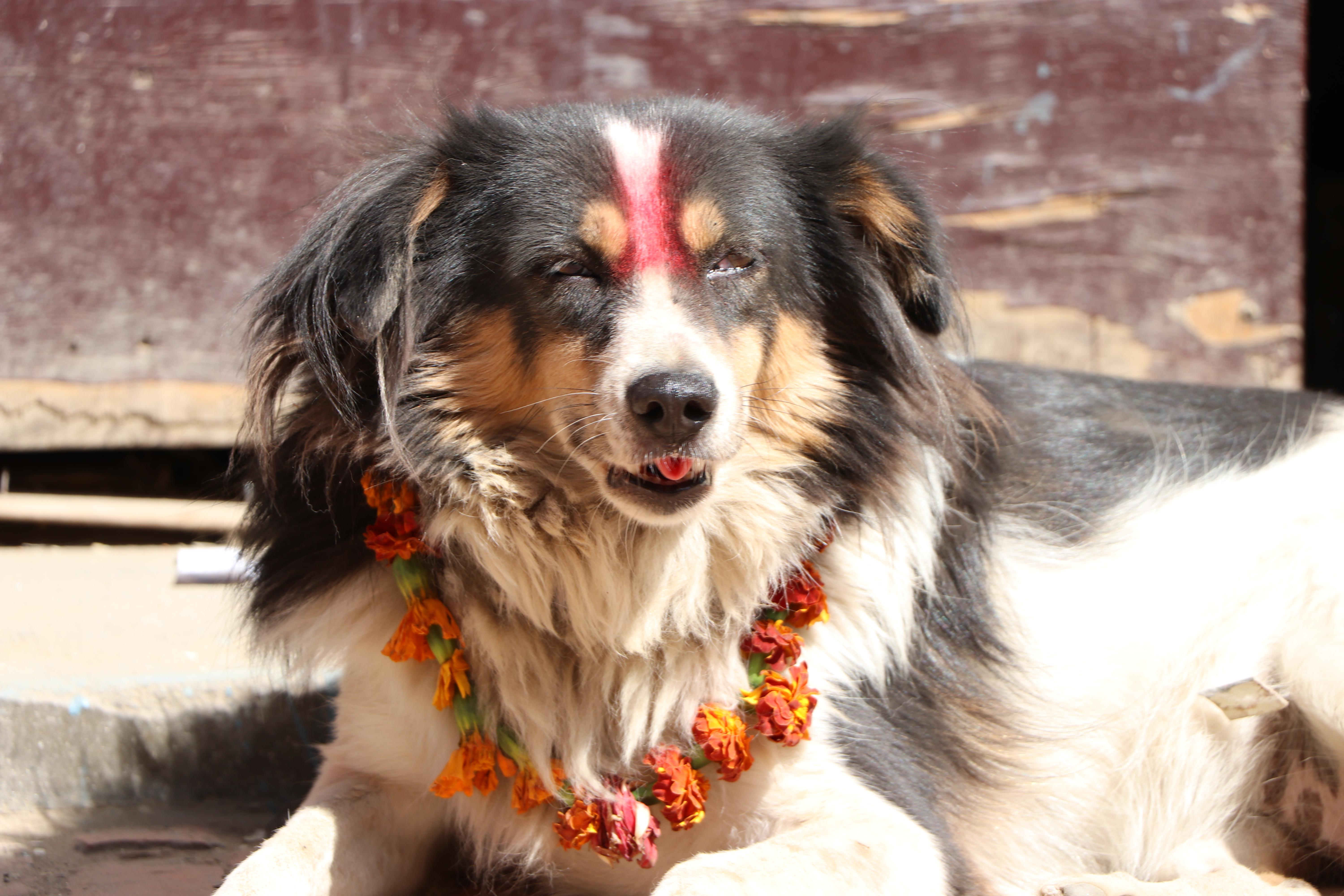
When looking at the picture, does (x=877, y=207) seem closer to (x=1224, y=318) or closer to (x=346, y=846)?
(x=346, y=846)

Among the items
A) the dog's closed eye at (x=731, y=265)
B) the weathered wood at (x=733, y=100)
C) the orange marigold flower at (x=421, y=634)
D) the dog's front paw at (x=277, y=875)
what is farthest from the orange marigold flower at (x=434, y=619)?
the weathered wood at (x=733, y=100)

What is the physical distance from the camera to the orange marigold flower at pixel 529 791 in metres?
1.97

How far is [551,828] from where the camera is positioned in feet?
6.63

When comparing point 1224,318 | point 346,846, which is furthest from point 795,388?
point 1224,318

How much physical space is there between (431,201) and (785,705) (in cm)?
112

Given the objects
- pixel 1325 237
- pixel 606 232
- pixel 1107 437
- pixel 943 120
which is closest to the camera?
pixel 606 232

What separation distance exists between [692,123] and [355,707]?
1306 mm

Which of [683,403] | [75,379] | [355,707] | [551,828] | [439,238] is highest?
[439,238]

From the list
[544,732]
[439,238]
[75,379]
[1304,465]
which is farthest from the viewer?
[75,379]

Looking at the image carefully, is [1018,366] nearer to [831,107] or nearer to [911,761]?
[911,761]

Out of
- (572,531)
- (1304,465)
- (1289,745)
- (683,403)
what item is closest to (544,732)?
(572,531)

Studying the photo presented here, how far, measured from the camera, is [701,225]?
2076 mm

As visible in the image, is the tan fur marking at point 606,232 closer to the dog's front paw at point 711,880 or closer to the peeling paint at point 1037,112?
the dog's front paw at point 711,880

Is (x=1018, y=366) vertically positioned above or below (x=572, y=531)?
above
